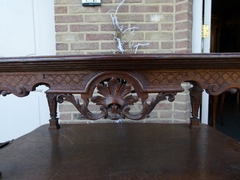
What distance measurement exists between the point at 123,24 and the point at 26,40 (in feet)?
2.79

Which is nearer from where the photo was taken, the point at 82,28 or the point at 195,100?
the point at 195,100

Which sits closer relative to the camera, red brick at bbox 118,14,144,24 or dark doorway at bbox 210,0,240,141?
red brick at bbox 118,14,144,24

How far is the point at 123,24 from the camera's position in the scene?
153cm

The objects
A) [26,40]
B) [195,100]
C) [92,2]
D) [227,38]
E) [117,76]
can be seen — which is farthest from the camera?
[227,38]

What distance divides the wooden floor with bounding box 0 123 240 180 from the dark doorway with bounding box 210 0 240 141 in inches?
73.1

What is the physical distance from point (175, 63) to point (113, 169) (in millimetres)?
467

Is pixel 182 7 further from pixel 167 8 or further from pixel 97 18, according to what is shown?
A: pixel 97 18

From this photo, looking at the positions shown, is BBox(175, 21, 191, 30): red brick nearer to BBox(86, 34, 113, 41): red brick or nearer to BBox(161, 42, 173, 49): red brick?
BBox(161, 42, 173, 49): red brick

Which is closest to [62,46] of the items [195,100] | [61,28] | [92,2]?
[61,28]

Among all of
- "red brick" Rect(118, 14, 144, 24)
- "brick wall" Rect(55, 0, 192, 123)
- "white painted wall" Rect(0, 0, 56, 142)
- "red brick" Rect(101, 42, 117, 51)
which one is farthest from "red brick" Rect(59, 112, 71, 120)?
"red brick" Rect(118, 14, 144, 24)

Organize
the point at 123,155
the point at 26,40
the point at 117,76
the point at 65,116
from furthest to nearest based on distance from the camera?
the point at 26,40
the point at 65,116
the point at 123,155
the point at 117,76

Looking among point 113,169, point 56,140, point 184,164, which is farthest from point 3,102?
point 184,164

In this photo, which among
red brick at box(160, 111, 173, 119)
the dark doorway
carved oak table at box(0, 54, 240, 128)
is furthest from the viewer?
the dark doorway

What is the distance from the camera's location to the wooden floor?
759mm
